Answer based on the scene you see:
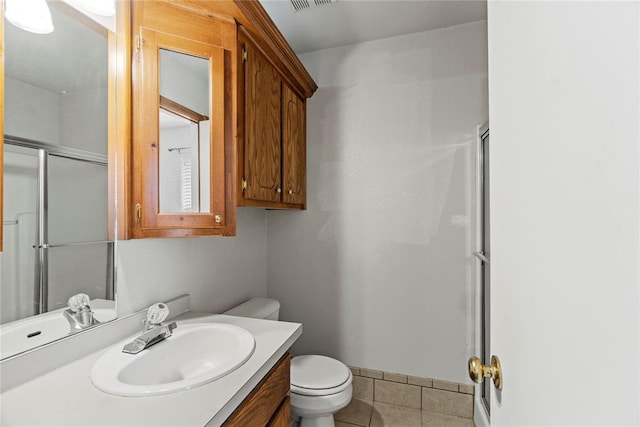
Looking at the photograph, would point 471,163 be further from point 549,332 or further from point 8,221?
point 8,221

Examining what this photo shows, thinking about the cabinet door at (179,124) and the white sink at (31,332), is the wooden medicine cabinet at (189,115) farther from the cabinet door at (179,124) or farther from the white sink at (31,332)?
the white sink at (31,332)

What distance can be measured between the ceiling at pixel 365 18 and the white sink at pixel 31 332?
175cm

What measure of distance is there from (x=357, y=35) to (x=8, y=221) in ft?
6.52

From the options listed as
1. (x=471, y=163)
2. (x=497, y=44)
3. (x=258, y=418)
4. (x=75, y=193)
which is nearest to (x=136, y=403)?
(x=258, y=418)

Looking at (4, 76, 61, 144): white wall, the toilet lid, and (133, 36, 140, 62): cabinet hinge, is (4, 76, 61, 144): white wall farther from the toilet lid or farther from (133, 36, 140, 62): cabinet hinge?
the toilet lid

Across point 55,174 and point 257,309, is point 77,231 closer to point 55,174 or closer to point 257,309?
point 55,174

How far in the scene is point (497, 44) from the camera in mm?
585

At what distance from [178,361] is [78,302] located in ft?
1.29

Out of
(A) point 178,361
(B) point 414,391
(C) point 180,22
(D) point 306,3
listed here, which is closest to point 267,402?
(A) point 178,361

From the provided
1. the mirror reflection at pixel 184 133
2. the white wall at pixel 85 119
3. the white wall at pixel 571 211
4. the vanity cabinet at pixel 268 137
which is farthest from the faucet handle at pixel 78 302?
the white wall at pixel 571 211

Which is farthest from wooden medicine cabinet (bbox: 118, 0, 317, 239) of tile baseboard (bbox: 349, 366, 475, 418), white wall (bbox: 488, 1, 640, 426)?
tile baseboard (bbox: 349, 366, 475, 418)

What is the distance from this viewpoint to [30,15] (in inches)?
34.9

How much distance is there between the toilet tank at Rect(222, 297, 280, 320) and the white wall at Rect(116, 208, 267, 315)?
83mm

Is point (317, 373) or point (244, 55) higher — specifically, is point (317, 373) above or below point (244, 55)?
below
